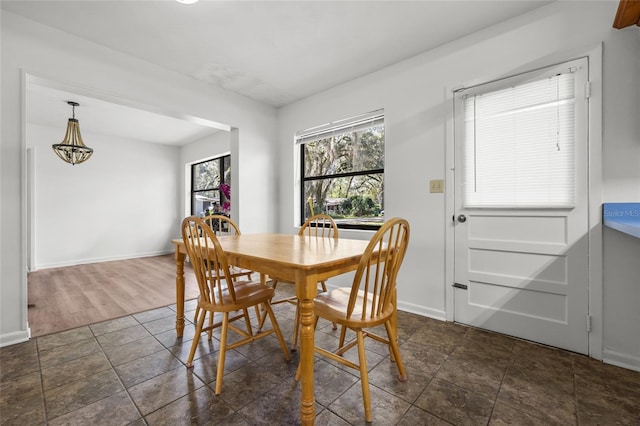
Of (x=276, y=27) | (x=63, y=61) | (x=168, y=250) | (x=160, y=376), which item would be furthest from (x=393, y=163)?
(x=168, y=250)

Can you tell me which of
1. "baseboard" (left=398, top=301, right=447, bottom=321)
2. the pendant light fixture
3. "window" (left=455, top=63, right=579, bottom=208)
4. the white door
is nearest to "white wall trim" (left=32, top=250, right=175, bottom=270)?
the pendant light fixture

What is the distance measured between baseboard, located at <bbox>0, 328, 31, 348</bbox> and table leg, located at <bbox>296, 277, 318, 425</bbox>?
2291 millimetres

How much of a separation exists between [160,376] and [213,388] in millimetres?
368

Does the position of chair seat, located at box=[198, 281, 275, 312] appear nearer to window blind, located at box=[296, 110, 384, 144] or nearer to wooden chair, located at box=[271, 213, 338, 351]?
wooden chair, located at box=[271, 213, 338, 351]

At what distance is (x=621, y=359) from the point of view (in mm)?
1760

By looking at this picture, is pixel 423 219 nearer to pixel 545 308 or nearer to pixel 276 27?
pixel 545 308

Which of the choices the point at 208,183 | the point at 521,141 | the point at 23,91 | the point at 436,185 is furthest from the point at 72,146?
the point at 521,141

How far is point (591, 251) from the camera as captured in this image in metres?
1.85

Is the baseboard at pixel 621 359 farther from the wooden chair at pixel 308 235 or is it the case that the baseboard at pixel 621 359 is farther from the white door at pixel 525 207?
the wooden chair at pixel 308 235

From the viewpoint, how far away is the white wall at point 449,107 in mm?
1747

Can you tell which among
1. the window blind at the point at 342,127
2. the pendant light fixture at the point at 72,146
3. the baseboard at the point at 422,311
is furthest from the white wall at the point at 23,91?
the baseboard at the point at 422,311

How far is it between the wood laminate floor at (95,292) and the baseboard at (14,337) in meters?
0.09

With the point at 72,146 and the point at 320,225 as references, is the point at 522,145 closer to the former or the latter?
the point at 320,225

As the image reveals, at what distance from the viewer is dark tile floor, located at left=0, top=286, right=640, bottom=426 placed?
1.33m
